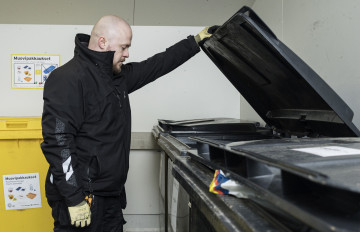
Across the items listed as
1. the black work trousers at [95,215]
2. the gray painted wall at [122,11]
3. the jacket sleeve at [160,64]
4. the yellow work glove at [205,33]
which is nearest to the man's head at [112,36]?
the jacket sleeve at [160,64]

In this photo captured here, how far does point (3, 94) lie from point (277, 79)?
7.47ft

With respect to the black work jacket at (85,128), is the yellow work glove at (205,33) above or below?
above

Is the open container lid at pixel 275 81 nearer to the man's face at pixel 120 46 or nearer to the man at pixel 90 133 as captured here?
the man at pixel 90 133

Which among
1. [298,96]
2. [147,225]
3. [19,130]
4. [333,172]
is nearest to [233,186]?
[333,172]

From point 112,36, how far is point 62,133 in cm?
58

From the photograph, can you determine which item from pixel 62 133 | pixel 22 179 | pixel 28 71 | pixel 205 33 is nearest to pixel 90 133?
pixel 62 133

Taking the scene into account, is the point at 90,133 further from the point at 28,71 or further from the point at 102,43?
the point at 28,71

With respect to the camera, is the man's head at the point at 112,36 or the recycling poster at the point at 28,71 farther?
the recycling poster at the point at 28,71

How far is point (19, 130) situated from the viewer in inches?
81.1

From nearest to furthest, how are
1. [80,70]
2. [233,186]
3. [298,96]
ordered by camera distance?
[233,186] < [298,96] < [80,70]

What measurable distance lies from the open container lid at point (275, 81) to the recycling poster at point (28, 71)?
61.0 inches

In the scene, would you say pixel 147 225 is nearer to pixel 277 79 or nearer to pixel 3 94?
pixel 3 94

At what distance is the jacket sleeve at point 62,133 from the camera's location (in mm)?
1342

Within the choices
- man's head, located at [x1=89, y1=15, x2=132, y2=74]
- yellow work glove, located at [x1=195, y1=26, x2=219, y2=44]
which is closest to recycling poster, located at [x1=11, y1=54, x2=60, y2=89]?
man's head, located at [x1=89, y1=15, x2=132, y2=74]
